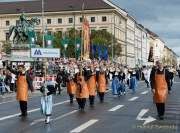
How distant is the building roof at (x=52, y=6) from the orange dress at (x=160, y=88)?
406 feet

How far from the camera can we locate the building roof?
472ft

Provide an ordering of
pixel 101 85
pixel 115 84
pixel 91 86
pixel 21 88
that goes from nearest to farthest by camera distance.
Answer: pixel 21 88 → pixel 91 86 → pixel 101 85 → pixel 115 84

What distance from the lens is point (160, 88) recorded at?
1747 cm

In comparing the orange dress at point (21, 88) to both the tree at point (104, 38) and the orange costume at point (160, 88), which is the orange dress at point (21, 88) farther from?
the tree at point (104, 38)

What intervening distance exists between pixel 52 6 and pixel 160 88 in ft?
436

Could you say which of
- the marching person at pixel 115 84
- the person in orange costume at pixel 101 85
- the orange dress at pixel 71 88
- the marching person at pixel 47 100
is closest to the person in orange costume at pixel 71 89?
the orange dress at pixel 71 88

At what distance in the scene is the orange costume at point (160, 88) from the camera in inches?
685

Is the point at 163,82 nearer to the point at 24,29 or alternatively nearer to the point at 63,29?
the point at 24,29

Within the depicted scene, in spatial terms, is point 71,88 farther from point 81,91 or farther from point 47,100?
point 47,100

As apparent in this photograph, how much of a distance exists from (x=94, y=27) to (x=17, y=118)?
125 metres

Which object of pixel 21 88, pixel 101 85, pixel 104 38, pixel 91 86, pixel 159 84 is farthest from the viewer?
pixel 104 38

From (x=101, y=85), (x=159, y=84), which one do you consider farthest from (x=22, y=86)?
(x=101, y=85)

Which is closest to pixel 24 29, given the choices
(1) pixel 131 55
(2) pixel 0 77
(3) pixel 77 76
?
(2) pixel 0 77

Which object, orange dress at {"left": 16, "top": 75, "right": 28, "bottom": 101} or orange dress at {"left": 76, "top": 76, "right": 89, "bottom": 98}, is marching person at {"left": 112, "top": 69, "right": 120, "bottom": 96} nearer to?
orange dress at {"left": 76, "top": 76, "right": 89, "bottom": 98}
